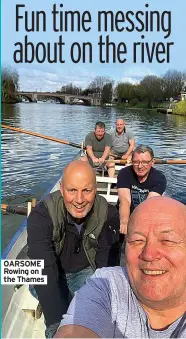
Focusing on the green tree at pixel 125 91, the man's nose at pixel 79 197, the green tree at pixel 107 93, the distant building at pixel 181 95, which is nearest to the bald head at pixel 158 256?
the man's nose at pixel 79 197

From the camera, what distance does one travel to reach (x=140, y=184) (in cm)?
351

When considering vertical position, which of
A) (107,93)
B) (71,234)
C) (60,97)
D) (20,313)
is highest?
(107,93)

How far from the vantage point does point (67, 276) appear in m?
2.32

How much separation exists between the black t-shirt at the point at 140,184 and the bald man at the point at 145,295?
2133 millimetres

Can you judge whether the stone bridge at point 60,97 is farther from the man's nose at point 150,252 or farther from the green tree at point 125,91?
the man's nose at point 150,252

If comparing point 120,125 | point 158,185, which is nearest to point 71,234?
point 158,185

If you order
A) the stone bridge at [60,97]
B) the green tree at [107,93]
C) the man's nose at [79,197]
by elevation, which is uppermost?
the green tree at [107,93]

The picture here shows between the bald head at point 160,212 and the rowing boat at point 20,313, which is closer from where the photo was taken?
the bald head at point 160,212

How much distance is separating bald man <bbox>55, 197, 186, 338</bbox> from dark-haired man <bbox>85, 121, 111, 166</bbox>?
4.69 meters

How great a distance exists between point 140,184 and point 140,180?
0.04 meters

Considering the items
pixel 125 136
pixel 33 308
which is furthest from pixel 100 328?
pixel 125 136

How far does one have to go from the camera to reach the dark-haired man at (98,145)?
6.04 m

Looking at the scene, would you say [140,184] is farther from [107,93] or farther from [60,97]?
[107,93]

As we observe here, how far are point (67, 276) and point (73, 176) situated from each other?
638mm
